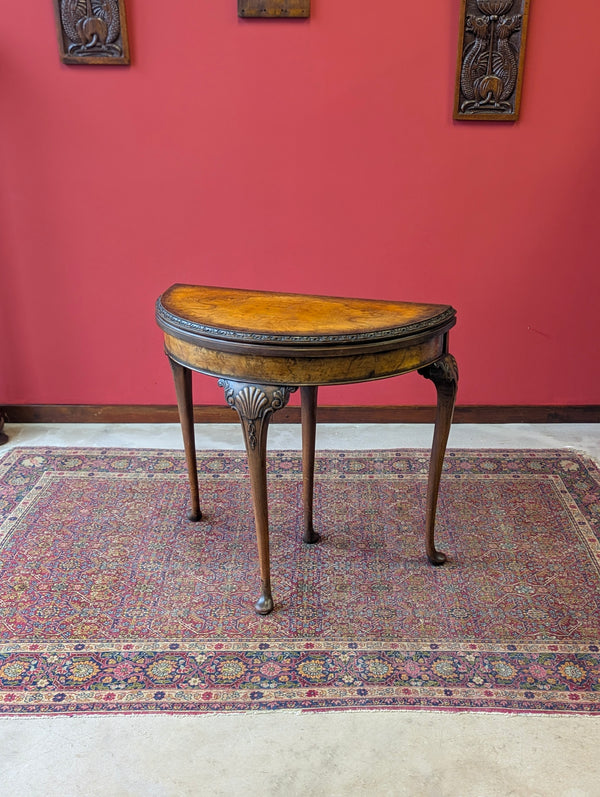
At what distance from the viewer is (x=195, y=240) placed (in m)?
3.28

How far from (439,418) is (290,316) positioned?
0.59 m

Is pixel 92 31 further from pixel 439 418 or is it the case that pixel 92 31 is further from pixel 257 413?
pixel 439 418

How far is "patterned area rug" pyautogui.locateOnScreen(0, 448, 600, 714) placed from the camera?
191 centimetres

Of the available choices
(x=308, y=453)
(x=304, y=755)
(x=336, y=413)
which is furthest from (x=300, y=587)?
(x=336, y=413)

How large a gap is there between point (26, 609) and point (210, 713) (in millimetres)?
759

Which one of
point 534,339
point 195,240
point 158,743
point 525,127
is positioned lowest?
point 158,743

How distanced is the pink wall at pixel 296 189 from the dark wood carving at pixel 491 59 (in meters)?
0.06

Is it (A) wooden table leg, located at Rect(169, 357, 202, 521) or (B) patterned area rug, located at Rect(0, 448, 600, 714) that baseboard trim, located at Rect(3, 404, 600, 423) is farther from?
(A) wooden table leg, located at Rect(169, 357, 202, 521)

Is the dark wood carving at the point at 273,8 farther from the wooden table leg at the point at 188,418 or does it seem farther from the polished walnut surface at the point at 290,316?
the wooden table leg at the point at 188,418

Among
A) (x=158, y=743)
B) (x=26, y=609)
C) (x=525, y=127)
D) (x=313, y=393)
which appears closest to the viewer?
(x=158, y=743)

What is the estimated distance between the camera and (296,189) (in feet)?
10.5

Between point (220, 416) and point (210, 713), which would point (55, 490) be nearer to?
point (220, 416)

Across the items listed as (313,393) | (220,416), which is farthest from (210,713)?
(220,416)

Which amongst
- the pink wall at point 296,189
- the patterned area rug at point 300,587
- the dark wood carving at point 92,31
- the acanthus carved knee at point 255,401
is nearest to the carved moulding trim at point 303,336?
the acanthus carved knee at point 255,401
